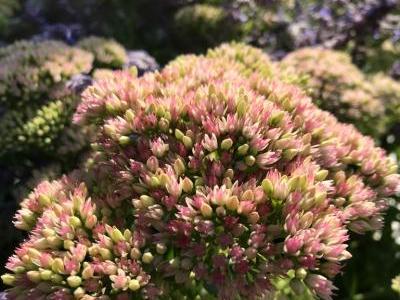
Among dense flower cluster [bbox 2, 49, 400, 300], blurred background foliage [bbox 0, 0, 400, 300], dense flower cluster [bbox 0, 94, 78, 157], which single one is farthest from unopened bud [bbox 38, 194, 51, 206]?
dense flower cluster [bbox 0, 94, 78, 157]

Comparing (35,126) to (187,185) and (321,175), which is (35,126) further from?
(321,175)

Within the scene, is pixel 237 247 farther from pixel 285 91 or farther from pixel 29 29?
pixel 29 29

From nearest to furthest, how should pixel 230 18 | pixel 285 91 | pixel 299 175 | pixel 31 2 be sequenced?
Answer: pixel 299 175
pixel 285 91
pixel 230 18
pixel 31 2

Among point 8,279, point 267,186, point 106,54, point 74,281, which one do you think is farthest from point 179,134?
point 106,54

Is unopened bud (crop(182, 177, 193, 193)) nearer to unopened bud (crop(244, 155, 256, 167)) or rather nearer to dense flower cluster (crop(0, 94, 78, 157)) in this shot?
unopened bud (crop(244, 155, 256, 167))

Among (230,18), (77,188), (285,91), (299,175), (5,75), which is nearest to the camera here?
(299,175)

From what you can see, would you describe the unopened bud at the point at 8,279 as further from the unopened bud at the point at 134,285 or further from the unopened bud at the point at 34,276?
the unopened bud at the point at 134,285

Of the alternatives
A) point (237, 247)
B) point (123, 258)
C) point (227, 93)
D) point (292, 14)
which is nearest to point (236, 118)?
point (227, 93)
